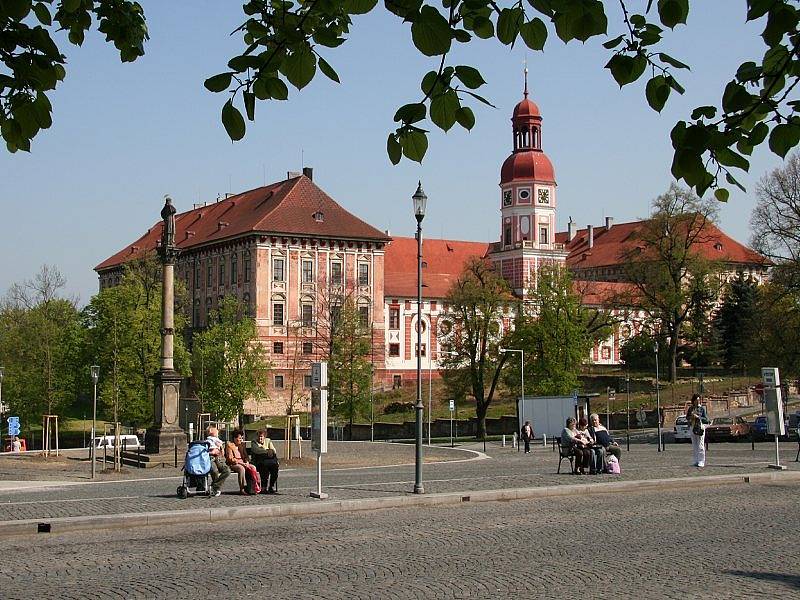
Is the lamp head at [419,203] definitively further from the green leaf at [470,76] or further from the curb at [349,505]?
the green leaf at [470,76]

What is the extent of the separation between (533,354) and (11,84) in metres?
65.1

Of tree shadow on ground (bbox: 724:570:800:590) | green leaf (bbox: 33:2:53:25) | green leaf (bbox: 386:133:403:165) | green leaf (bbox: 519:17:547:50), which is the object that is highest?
green leaf (bbox: 33:2:53:25)

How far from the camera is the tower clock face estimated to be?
120994mm

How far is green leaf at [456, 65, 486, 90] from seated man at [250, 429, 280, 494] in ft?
56.6

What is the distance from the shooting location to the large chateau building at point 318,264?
93750 millimetres

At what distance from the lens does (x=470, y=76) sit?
6.21m

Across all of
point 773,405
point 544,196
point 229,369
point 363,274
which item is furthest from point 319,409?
point 544,196

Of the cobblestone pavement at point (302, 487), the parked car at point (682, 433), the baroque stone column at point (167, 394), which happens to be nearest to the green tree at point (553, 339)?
the parked car at point (682, 433)

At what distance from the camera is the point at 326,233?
97.7 m

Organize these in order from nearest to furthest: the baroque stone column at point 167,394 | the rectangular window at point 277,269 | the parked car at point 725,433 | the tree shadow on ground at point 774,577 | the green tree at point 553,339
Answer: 1. the tree shadow on ground at point 774,577
2. the baroque stone column at point 167,394
3. the parked car at point 725,433
4. the green tree at point 553,339
5. the rectangular window at point 277,269

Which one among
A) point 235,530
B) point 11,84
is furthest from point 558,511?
point 11,84

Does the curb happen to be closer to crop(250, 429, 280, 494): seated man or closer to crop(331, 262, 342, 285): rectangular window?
crop(250, 429, 280, 494): seated man

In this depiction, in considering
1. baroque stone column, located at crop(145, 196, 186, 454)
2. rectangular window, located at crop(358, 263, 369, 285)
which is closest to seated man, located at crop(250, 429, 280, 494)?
baroque stone column, located at crop(145, 196, 186, 454)

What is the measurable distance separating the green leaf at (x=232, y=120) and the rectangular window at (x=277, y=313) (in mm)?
88445
